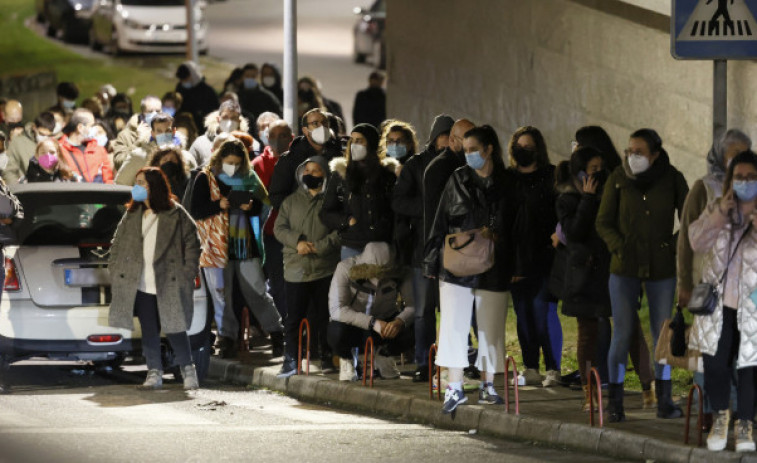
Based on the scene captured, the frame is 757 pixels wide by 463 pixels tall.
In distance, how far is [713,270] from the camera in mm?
11375

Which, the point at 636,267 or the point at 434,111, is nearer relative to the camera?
the point at 636,267

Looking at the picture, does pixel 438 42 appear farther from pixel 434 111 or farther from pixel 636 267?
pixel 636 267

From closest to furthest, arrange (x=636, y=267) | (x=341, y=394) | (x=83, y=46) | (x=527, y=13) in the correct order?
1. (x=636, y=267)
2. (x=341, y=394)
3. (x=527, y=13)
4. (x=83, y=46)

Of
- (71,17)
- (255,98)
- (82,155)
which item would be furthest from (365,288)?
(71,17)

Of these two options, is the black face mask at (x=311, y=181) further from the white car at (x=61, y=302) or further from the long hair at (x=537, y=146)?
the long hair at (x=537, y=146)

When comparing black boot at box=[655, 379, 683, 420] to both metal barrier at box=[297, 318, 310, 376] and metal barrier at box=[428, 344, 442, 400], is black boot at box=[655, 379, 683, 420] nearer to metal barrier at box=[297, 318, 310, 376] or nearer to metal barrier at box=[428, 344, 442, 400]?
metal barrier at box=[428, 344, 442, 400]

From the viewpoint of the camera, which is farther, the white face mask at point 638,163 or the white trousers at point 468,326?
the white trousers at point 468,326

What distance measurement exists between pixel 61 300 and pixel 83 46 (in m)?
35.1

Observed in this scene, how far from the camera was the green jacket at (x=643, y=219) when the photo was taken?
1251 cm

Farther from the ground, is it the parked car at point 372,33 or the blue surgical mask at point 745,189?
the parked car at point 372,33

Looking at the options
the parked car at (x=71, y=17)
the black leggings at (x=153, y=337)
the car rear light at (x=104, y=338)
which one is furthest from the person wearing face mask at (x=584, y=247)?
the parked car at (x=71, y=17)

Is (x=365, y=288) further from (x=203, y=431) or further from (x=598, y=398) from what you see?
(x=598, y=398)

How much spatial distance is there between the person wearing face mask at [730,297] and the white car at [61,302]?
496 cm

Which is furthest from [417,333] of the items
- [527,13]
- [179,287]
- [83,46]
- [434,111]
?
[83,46]
